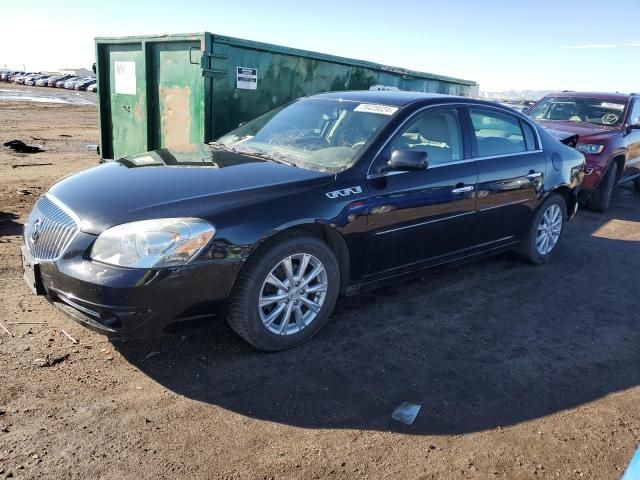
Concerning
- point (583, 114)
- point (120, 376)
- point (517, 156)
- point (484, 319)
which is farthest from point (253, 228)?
point (583, 114)

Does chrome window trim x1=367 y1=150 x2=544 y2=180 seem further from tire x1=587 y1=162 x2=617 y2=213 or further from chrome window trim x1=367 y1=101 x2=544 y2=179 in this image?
tire x1=587 y1=162 x2=617 y2=213

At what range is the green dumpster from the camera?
20.9ft

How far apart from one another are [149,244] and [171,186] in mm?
546

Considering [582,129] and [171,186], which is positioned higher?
[582,129]

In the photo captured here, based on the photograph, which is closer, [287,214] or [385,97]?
[287,214]

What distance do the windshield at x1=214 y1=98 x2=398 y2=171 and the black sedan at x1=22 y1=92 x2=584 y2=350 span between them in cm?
2

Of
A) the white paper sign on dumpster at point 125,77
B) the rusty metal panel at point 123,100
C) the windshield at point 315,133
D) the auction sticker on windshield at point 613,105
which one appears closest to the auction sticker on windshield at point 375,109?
the windshield at point 315,133

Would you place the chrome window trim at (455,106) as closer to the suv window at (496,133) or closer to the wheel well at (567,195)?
the suv window at (496,133)

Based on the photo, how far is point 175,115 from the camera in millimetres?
6738

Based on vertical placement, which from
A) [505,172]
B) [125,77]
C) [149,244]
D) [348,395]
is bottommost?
[348,395]

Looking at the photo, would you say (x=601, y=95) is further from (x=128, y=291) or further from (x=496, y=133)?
(x=128, y=291)

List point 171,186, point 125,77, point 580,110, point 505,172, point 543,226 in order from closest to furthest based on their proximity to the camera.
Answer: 1. point 171,186
2. point 505,172
3. point 543,226
4. point 125,77
5. point 580,110

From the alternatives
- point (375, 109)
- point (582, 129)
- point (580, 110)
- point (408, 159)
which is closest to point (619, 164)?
point (582, 129)

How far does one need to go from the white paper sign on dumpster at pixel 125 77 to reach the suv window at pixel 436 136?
4.48 m
